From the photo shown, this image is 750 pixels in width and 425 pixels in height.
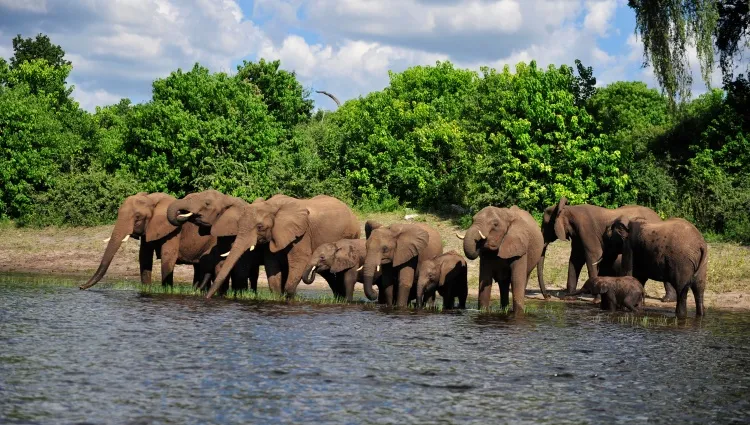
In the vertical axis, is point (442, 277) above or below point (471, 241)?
below

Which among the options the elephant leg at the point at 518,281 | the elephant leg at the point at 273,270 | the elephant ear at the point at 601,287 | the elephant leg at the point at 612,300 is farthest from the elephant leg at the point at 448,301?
the elephant leg at the point at 273,270

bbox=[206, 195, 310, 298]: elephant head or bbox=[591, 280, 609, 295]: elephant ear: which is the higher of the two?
bbox=[206, 195, 310, 298]: elephant head

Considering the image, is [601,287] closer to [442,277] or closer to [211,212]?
[442,277]

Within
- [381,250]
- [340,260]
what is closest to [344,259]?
[340,260]

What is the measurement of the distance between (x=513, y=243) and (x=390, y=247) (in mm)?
2812

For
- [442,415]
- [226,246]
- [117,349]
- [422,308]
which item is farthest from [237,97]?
[442,415]

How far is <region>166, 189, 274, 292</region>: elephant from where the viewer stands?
24.7 m

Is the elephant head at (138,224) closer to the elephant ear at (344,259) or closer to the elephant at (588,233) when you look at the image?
the elephant ear at (344,259)

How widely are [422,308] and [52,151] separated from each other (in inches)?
987

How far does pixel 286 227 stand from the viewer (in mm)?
24109

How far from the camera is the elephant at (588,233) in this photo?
27453mm

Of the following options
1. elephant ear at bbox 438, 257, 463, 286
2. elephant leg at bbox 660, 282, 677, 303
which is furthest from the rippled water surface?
elephant leg at bbox 660, 282, 677, 303

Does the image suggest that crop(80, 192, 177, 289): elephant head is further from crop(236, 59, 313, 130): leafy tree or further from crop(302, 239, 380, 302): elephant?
crop(236, 59, 313, 130): leafy tree

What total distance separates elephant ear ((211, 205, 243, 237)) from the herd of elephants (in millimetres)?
23
